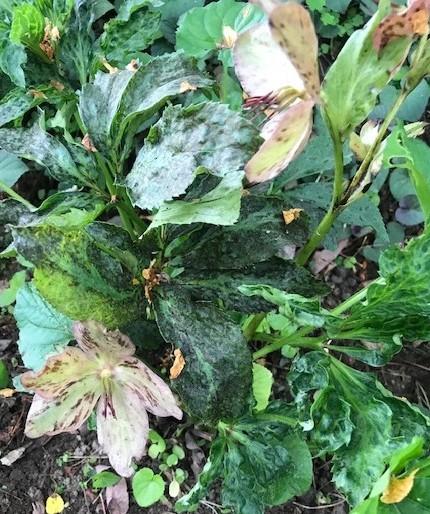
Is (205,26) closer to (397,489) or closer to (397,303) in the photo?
(397,303)

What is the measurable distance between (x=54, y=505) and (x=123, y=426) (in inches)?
15.7

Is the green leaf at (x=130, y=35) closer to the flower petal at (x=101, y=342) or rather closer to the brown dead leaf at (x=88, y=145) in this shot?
the brown dead leaf at (x=88, y=145)

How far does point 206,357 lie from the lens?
0.85m

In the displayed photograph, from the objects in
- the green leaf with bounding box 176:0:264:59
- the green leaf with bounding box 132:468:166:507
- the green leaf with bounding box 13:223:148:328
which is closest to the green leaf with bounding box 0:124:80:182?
the green leaf with bounding box 13:223:148:328

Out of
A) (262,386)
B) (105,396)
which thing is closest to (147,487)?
(262,386)

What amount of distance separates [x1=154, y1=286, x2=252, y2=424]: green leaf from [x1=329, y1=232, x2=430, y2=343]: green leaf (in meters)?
0.12

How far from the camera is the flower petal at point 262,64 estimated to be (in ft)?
2.19

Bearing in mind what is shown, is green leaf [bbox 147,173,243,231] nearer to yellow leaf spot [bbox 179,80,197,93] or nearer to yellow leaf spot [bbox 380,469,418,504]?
A: yellow leaf spot [bbox 179,80,197,93]

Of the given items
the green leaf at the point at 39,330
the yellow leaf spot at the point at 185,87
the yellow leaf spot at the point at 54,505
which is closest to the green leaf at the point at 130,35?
the yellow leaf spot at the point at 185,87

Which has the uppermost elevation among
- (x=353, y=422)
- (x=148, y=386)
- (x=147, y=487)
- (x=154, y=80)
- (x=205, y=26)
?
(x=154, y=80)

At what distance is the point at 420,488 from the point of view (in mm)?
728

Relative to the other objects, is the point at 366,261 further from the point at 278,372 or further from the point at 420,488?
the point at 420,488

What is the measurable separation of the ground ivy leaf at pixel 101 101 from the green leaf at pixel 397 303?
37 centimetres

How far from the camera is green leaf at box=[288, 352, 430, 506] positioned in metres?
0.79
